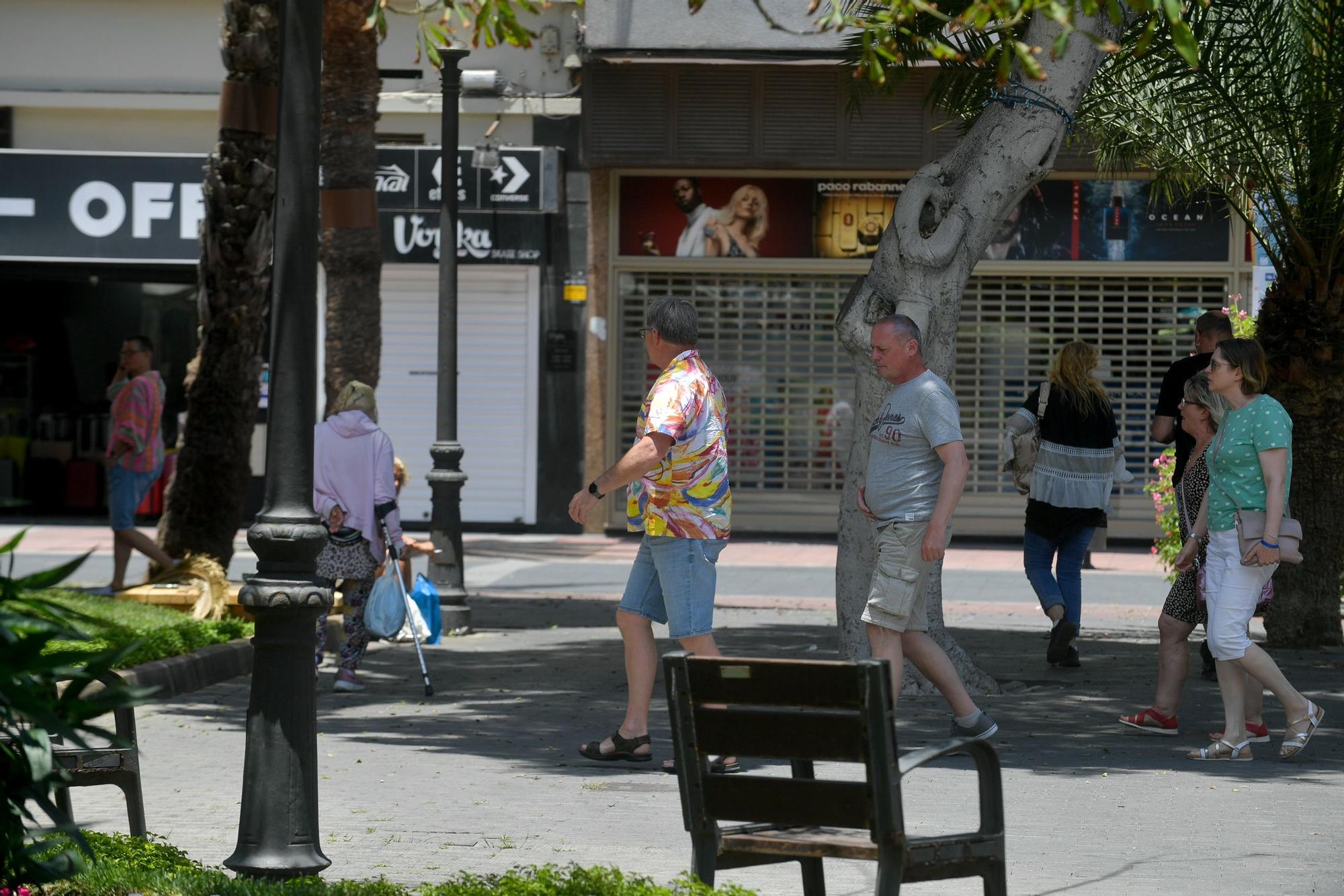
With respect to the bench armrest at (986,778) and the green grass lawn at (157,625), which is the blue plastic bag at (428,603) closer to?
the green grass lawn at (157,625)

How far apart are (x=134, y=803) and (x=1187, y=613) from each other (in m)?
Result: 4.85

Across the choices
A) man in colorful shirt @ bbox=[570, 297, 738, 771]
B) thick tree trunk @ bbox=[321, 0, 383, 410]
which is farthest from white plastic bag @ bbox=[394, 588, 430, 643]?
man in colorful shirt @ bbox=[570, 297, 738, 771]

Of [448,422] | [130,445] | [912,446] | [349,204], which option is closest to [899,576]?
[912,446]

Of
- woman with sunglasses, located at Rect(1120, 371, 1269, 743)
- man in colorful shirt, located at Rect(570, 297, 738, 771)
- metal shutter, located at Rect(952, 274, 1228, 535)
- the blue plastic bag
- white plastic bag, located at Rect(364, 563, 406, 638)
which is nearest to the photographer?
man in colorful shirt, located at Rect(570, 297, 738, 771)

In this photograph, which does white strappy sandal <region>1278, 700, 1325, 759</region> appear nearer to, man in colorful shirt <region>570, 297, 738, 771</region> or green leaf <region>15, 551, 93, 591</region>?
man in colorful shirt <region>570, 297, 738, 771</region>

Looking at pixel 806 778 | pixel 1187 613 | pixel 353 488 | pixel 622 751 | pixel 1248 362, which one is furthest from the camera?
pixel 353 488

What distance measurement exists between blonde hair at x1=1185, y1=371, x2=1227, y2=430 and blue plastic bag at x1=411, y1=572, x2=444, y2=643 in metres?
4.90

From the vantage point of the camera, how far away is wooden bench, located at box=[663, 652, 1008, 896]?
12.9 feet

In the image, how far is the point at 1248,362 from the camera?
7508 millimetres

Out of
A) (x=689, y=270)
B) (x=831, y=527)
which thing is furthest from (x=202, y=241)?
(x=831, y=527)

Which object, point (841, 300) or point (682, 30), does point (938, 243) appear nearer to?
point (682, 30)

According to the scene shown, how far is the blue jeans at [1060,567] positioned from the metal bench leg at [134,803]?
6261mm

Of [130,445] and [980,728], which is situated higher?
[130,445]

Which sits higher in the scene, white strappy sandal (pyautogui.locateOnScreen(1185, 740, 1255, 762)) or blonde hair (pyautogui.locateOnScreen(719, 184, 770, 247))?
blonde hair (pyautogui.locateOnScreen(719, 184, 770, 247))
